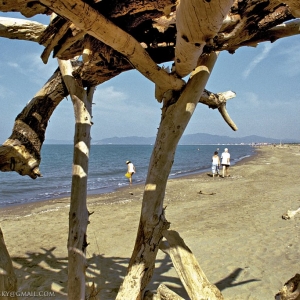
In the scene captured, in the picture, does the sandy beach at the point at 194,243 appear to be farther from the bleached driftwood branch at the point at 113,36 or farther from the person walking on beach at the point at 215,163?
the person walking on beach at the point at 215,163

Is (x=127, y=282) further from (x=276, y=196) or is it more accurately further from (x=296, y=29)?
(x=276, y=196)

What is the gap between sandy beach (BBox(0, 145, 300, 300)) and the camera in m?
4.48

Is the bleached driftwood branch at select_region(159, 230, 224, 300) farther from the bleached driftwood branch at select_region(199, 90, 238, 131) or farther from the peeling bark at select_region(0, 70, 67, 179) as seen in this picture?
the bleached driftwood branch at select_region(199, 90, 238, 131)

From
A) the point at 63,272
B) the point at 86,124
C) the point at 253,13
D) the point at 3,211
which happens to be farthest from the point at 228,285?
the point at 3,211

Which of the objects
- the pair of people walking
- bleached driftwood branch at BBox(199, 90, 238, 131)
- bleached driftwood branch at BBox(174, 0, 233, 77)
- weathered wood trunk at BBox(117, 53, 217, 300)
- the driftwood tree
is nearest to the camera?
bleached driftwood branch at BBox(174, 0, 233, 77)

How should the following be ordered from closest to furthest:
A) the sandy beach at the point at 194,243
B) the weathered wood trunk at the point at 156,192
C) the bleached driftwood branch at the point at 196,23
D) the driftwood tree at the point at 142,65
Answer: the bleached driftwood branch at the point at 196,23
the driftwood tree at the point at 142,65
the weathered wood trunk at the point at 156,192
the sandy beach at the point at 194,243

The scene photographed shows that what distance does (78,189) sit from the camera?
8.75ft

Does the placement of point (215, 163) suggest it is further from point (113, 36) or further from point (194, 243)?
point (113, 36)

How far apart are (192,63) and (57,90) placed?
1444mm

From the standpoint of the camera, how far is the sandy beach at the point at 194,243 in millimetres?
4477

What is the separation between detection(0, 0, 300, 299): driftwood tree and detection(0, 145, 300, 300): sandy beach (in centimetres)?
222

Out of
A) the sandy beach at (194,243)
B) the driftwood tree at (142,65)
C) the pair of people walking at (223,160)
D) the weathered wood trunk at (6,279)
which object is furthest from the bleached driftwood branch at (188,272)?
the pair of people walking at (223,160)

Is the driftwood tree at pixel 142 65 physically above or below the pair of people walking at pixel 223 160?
above

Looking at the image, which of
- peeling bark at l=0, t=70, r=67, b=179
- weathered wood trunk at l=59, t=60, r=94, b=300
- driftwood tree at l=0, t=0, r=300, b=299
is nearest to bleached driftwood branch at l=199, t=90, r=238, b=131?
driftwood tree at l=0, t=0, r=300, b=299
